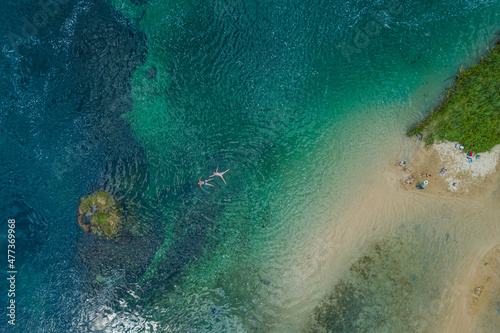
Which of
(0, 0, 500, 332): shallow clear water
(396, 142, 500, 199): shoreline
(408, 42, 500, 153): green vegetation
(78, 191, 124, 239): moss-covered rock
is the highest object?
(408, 42, 500, 153): green vegetation

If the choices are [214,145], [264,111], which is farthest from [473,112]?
[214,145]

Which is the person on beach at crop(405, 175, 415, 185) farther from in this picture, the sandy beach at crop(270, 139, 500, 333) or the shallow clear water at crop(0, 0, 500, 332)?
the shallow clear water at crop(0, 0, 500, 332)

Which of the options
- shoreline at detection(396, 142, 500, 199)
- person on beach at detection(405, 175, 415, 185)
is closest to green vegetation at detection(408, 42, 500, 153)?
shoreline at detection(396, 142, 500, 199)

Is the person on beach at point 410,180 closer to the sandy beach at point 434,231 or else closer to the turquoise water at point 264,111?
the sandy beach at point 434,231

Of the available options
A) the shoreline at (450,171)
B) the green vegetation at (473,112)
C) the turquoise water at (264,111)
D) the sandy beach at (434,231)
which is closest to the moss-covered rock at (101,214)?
the turquoise water at (264,111)

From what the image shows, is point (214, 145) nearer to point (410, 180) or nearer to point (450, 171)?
point (410, 180)
